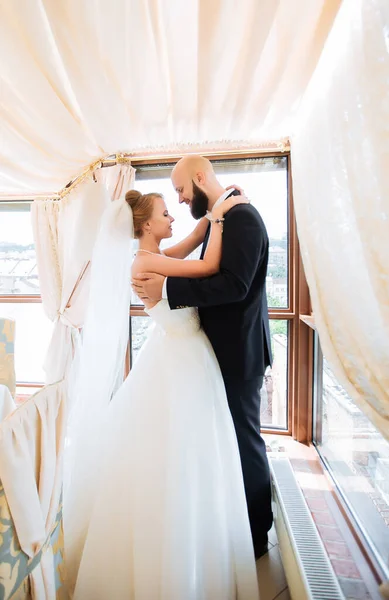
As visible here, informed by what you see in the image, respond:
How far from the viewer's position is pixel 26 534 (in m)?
0.76

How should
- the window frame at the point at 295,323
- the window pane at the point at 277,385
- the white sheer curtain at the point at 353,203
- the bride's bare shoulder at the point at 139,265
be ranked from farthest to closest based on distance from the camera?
the window pane at the point at 277,385 < the window frame at the point at 295,323 < the bride's bare shoulder at the point at 139,265 < the white sheer curtain at the point at 353,203

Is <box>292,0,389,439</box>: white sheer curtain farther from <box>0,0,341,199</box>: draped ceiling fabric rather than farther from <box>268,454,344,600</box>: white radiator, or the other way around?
<box>268,454,344,600</box>: white radiator

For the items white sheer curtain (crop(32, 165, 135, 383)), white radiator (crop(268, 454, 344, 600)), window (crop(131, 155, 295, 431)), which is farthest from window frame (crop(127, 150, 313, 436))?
white radiator (crop(268, 454, 344, 600))

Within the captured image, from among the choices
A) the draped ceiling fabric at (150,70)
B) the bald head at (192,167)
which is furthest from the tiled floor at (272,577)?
the draped ceiling fabric at (150,70)

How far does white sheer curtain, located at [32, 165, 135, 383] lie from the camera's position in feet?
7.21

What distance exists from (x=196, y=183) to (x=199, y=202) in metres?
0.09

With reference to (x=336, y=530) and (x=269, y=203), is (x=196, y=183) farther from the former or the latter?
(x=336, y=530)

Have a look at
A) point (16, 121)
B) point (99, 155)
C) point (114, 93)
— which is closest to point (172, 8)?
point (114, 93)

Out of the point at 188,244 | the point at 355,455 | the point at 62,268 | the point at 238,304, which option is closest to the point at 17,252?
the point at 62,268

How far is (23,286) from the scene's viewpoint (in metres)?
2.83

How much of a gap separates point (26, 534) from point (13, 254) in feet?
8.82

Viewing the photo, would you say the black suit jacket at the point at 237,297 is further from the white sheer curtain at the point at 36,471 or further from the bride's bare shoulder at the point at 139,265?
the white sheer curtain at the point at 36,471

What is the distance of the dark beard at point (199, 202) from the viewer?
136 cm

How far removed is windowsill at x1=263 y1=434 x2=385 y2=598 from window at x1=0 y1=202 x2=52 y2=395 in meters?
2.32
